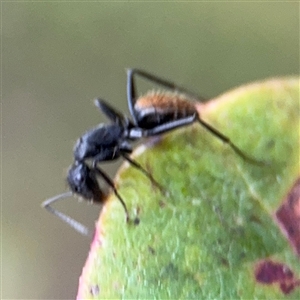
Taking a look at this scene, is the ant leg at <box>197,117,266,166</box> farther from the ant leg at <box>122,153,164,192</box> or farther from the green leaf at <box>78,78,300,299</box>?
the ant leg at <box>122,153,164,192</box>

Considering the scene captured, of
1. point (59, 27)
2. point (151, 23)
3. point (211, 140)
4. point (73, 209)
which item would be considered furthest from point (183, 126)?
point (59, 27)

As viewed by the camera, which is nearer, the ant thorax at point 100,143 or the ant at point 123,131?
the ant at point 123,131

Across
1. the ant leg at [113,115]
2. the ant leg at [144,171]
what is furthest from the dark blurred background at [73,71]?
the ant leg at [144,171]

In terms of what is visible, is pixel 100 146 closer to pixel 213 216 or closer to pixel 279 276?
pixel 213 216

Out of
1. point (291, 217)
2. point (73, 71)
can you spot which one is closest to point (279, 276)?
point (291, 217)

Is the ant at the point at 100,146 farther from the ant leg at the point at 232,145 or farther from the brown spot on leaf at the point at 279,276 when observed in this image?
the brown spot on leaf at the point at 279,276

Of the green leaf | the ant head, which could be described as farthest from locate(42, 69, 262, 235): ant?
the green leaf
